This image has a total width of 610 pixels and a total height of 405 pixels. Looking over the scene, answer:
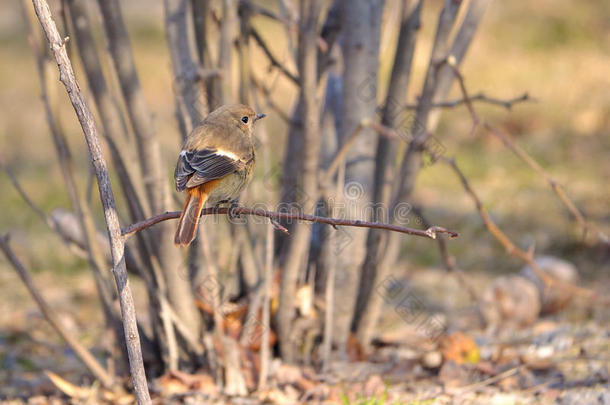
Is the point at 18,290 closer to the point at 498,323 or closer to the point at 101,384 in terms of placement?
the point at 101,384

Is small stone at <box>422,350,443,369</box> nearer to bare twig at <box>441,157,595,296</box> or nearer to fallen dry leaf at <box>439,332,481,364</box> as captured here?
fallen dry leaf at <box>439,332,481,364</box>

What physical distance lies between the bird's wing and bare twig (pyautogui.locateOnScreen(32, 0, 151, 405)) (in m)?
0.58

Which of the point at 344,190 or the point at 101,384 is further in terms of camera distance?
the point at 344,190

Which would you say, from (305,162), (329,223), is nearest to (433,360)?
(305,162)

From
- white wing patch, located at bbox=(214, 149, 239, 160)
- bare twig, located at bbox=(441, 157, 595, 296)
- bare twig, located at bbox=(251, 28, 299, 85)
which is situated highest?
bare twig, located at bbox=(251, 28, 299, 85)

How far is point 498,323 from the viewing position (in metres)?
3.58

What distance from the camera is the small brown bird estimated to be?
2176 millimetres

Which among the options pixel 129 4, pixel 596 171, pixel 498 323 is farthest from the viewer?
pixel 129 4

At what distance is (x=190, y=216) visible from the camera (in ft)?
6.51

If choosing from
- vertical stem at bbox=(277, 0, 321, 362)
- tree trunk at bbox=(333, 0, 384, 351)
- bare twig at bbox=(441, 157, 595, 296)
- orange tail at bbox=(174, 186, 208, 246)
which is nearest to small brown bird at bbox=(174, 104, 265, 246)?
orange tail at bbox=(174, 186, 208, 246)

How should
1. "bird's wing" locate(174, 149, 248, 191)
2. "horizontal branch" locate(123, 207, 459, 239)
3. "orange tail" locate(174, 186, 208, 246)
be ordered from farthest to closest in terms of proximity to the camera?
"bird's wing" locate(174, 149, 248, 191) → "orange tail" locate(174, 186, 208, 246) → "horizontal branch" locate(123, 207, 459, 239)

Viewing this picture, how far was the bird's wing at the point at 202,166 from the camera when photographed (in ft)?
7.11

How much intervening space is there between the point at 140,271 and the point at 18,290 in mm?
2026

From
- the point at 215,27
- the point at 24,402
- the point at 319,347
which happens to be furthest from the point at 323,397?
the point at 215,27
